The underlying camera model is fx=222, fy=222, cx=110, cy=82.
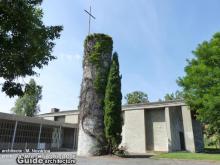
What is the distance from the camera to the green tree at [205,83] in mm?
20844

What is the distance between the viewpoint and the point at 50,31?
22.7 feet

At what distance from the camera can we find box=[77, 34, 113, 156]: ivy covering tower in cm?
1783

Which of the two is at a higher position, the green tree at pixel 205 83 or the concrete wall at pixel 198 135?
the green tree at pixel 205 83

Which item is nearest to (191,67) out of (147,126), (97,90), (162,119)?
(162,119)

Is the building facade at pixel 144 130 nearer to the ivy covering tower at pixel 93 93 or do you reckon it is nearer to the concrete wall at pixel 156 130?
the concrete wall at pixel 156 130

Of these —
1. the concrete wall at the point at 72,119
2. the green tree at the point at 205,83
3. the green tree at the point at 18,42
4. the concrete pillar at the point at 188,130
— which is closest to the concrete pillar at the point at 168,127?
the concrete pillar at the point at 188,130

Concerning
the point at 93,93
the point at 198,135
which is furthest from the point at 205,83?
the point at 93,93

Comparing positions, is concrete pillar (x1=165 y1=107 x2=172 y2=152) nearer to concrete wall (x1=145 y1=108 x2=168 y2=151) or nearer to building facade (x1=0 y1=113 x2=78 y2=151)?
concrete wall (x1=145 y1=108 x2=168 y2=151)

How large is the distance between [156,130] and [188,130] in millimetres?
3674

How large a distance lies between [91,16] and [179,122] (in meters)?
16.8

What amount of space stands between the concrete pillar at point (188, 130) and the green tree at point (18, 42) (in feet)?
72.3

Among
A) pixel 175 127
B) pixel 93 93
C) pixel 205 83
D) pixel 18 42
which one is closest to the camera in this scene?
pixel 18 42

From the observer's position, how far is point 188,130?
2495cm

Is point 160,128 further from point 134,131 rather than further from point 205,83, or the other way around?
point 205,83
